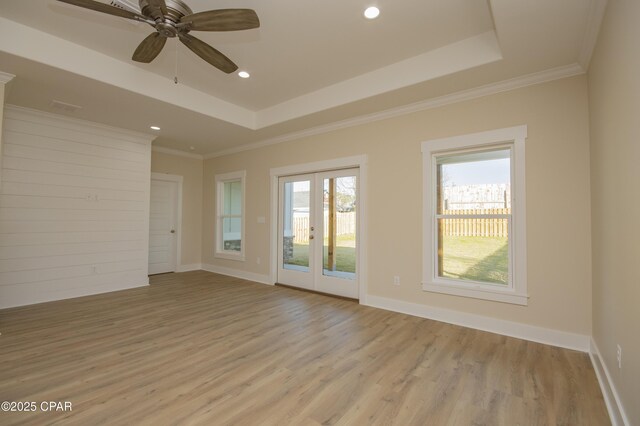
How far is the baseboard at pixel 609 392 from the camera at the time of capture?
1711mm

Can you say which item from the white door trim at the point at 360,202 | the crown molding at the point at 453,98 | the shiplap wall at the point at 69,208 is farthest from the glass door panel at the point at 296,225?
the shiplap wall at the point at 69,208

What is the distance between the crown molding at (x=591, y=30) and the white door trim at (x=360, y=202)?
2.47 meters

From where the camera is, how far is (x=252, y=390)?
2.12 meters

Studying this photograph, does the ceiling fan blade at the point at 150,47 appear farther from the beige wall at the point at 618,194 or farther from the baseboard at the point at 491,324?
the baseboard at the point at 491,324

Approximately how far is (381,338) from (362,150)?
2.61 metres

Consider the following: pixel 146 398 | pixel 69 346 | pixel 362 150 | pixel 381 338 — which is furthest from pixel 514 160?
pixel 69 346

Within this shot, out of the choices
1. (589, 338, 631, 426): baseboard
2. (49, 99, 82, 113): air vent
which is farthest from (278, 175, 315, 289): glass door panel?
(589, 338, 631, 426): baseboard

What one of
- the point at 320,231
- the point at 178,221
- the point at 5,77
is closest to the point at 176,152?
the point at 178,221

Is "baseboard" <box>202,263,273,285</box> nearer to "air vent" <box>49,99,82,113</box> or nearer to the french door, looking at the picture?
the french door

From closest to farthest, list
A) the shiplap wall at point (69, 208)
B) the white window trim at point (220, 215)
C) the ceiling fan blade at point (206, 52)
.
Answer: the ceiling fan blade at point (206, 52), the shiplap wall at point (69, 208), the white window trim at point (220, 215)

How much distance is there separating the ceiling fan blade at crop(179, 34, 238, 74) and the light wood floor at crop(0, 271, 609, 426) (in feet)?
8.72

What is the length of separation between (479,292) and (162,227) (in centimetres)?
623

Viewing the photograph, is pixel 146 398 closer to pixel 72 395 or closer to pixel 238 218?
pixel 72 395

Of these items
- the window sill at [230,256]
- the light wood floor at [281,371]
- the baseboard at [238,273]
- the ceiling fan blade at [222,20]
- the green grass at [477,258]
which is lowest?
the light wood floor at [281,371]
